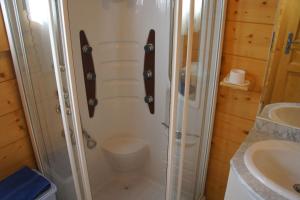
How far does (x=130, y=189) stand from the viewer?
2.00 m

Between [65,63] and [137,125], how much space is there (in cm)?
125

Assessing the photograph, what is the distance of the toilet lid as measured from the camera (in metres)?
1.97

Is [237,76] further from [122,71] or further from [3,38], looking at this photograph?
[3,38]

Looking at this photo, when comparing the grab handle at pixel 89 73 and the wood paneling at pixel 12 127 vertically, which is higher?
the grab handle at pixel 89 73

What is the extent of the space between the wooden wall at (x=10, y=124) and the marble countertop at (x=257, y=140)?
50.0 inches

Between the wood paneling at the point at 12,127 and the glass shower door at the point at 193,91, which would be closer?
the glass shower door at the point at 193,91

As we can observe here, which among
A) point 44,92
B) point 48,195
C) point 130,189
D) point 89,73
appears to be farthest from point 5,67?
point 130,189

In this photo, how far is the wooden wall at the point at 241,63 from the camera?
1.28 metres

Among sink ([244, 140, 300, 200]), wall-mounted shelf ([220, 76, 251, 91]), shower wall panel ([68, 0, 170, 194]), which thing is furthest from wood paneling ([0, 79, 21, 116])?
sink ([244, 140, 300, 200])

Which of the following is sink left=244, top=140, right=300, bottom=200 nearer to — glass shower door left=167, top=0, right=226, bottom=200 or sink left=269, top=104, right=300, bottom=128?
sink left=269, top=104, right=300, bottom=128

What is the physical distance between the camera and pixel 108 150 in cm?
197

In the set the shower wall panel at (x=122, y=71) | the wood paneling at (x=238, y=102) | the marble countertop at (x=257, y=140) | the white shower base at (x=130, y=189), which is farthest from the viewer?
the white shower base at (x=130, y=189)

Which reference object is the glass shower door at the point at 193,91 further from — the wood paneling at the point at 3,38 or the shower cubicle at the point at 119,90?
the wood paneling at the point at 3,38

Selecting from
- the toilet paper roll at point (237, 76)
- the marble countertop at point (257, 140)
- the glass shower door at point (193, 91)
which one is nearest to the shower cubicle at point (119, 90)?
the glass shower door at point (193, 91)
